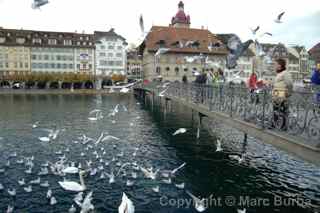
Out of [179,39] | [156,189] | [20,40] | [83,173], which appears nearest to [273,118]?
[156,189]

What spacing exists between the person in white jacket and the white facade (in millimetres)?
92769

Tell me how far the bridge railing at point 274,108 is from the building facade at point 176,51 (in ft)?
220

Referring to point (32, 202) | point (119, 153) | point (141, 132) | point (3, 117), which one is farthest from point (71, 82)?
point (32, 202)

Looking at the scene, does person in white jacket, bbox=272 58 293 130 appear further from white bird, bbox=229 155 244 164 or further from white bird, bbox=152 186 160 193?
white bird, bbox=229 155 244 164

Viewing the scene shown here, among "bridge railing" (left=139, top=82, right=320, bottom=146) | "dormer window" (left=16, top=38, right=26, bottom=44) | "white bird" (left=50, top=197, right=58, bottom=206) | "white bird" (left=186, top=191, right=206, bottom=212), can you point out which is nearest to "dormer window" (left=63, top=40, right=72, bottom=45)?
"dormer window" (left=16, top=38, right=26, bottom=44)

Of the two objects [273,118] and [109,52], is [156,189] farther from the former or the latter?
[109,52]

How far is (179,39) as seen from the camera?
8794cm

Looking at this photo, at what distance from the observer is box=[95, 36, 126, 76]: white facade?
A: 99812 mm

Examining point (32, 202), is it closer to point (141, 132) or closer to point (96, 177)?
point (96, 177)

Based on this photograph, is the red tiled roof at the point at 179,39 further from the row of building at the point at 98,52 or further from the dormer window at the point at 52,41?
the dormer window at the point at 52,41

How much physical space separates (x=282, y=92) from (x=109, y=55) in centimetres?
9461

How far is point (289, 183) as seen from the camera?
43.8 feet

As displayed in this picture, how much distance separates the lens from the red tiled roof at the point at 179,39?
8575 cm

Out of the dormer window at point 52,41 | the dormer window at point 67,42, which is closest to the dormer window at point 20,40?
the dormer window at point 52,41
